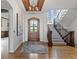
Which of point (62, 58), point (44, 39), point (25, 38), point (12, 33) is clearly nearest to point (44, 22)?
point (44, 39)

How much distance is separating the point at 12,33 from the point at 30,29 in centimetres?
725

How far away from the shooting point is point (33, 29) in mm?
14531

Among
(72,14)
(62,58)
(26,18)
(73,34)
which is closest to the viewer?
(62,58)

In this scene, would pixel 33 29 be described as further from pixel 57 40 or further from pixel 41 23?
pixel 57 40

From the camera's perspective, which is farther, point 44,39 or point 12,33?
point 44,39

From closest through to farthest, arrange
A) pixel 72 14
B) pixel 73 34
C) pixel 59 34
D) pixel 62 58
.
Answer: pixel 62 58, pixel 73 34, pixel 72 14, pixel 59 34

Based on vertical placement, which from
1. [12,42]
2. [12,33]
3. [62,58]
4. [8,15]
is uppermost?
[8,15]

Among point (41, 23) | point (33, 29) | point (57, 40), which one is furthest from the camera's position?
point (33, 29)

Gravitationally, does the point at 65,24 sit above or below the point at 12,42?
above

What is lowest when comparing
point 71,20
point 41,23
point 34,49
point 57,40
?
point 34,49

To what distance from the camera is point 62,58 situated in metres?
5.86

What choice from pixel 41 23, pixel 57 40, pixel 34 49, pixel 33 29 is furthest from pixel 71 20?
pixel 34 49

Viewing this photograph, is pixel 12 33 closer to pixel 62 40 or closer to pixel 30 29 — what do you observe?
pixel 62 40

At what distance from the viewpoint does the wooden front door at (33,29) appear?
47.2 ft
